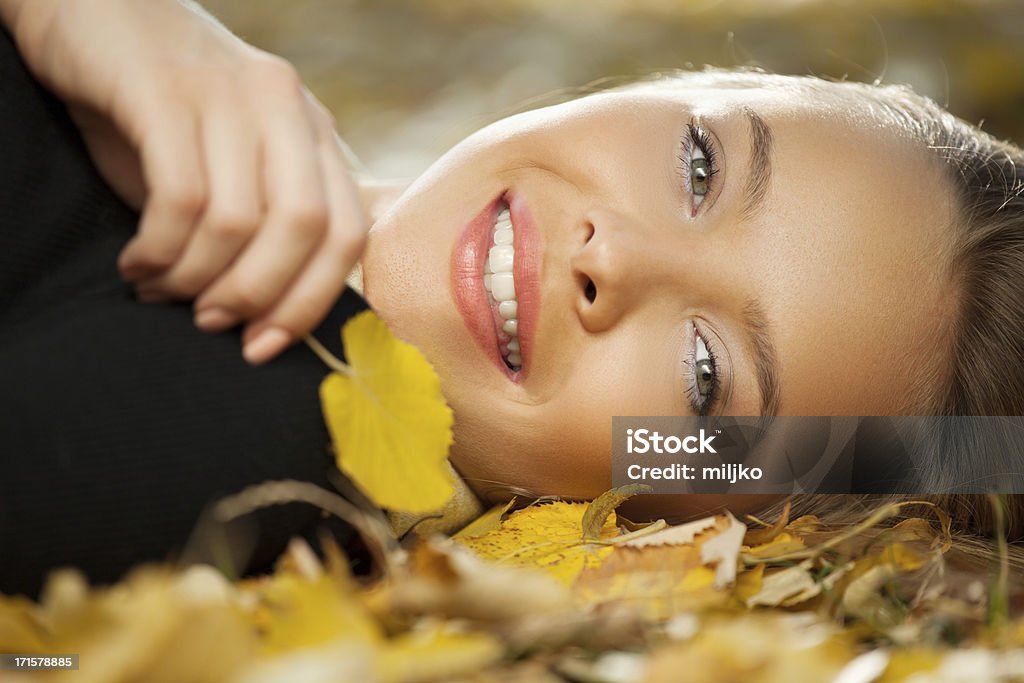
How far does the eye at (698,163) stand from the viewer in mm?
901

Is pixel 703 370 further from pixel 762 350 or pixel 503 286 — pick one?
pixel 503 286

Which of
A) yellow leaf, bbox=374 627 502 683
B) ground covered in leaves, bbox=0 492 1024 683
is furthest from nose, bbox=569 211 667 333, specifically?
yellow leaf, bbox=374 627 502 683

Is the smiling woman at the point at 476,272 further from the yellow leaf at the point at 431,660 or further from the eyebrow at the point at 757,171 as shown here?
the yellow leaf at the point at 431,660

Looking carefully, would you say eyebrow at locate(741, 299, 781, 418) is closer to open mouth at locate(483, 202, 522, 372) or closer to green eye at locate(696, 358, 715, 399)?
green eye at locate(696, 358, 715, 399)

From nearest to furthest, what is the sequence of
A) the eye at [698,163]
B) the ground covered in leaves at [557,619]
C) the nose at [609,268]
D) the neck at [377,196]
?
the ground covered in leaves at [557,619]
the nose at [609,268]
the eye at [698,163]
the neck at [377,196]

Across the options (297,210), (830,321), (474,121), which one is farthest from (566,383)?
(474,121)

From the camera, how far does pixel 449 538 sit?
807 millimetres

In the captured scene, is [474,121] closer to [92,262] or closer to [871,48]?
[871,48]

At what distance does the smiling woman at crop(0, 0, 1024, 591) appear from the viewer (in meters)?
0.52

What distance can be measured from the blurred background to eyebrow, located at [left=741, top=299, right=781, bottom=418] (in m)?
1.15

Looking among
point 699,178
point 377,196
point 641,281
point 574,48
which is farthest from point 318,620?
point 574,48

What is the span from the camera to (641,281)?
2.69 ft

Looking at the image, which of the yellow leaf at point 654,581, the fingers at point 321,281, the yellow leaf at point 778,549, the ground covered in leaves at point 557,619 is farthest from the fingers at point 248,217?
the yellow leaf at point 778,549

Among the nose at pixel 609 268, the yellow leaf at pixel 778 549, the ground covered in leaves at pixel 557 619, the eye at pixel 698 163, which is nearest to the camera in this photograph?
the ground covered in leaves at pixel 557 619
